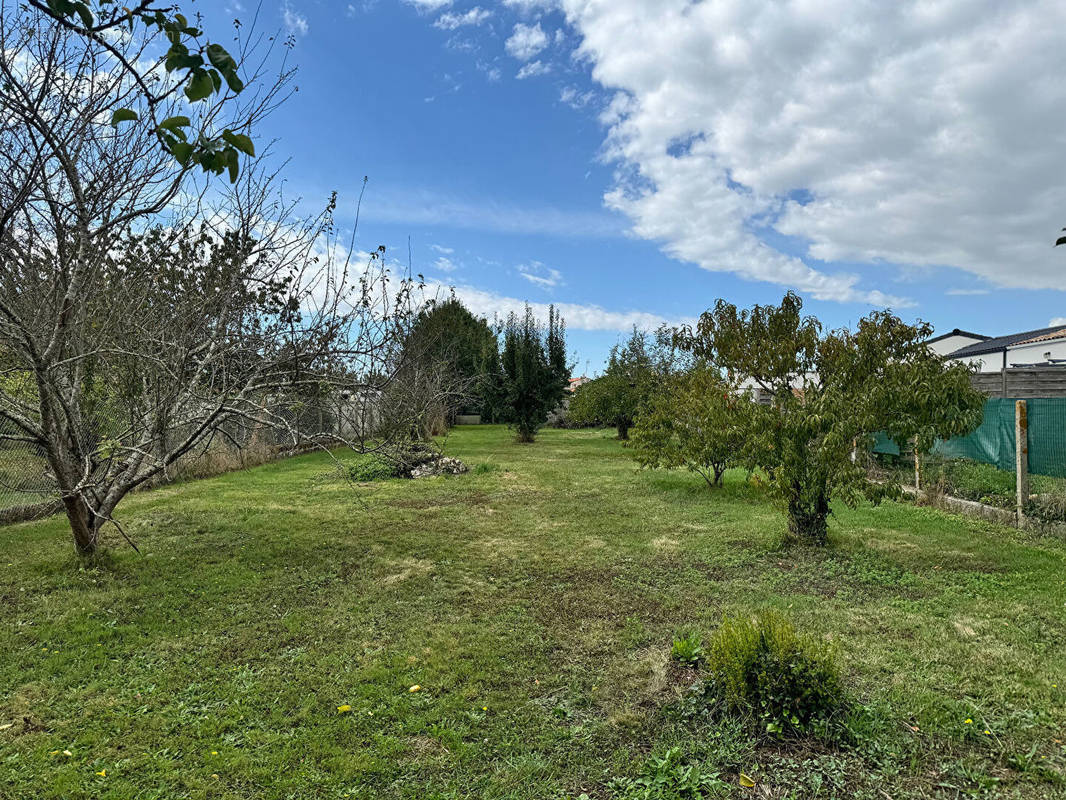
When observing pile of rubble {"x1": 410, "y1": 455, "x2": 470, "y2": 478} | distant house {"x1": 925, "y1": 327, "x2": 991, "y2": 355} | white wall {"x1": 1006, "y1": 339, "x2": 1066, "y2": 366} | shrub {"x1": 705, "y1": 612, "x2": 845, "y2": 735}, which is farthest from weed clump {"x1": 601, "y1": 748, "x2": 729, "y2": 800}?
distant house {"x1": 925, "y1": 327, "x2": 991, "y2": 355}

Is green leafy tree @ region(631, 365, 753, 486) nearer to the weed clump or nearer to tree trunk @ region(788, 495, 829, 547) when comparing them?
tree trunk @ region(788, 495, 829, 547)

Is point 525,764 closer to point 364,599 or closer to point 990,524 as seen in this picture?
point 364,599

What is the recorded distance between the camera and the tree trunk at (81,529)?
4965mm

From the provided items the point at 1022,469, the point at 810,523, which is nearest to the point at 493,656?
the point at 810,523

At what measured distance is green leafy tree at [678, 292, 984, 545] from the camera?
5160 mm

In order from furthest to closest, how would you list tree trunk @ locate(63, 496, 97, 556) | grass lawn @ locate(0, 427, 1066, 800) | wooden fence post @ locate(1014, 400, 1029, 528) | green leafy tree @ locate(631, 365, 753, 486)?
green leafy tree @ locate(631, 365, 753, 486)
wooden fence post @ locate(1014, 400, 1029, 528)
tree trunk @ locate(63, 496, 97, 556)
grass lawn @ locate(0, 427, 1066, 800)

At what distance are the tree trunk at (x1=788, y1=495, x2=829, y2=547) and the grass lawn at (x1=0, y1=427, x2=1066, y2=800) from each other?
0.86 feet

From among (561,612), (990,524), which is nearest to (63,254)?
(561,612)

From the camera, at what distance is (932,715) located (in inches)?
102

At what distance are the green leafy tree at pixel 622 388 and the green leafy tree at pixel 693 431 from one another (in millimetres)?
6671

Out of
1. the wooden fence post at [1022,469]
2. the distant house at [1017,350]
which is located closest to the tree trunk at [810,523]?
the wooden fence post at [1022,469]

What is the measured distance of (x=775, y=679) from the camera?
102 inches

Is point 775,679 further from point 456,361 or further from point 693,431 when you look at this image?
point 456,361

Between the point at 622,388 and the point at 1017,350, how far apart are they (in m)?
13.9
